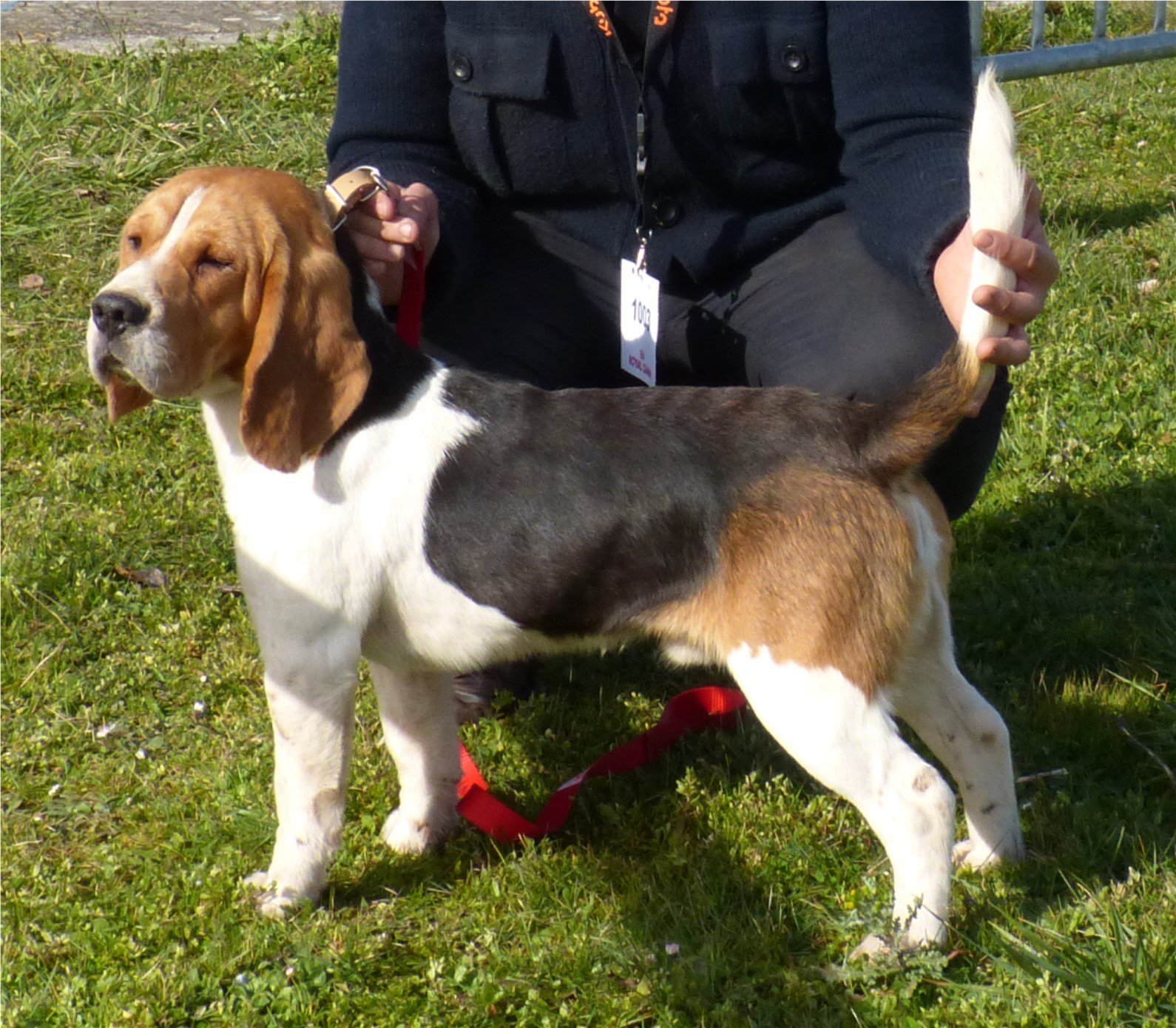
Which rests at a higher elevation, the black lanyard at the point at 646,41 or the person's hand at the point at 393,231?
the black lanyard at the point at 646,41

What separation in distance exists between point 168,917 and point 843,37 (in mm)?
2499

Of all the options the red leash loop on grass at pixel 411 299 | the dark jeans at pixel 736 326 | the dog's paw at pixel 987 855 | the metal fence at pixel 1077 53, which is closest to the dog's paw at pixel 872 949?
the dog's paw at pixel 987 855

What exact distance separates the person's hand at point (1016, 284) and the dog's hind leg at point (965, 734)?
53 cm

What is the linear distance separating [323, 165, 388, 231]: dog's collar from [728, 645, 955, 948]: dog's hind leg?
47.5 inches

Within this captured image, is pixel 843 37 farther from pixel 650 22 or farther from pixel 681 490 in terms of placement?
pixel 681 490

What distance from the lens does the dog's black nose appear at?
250 centimetres

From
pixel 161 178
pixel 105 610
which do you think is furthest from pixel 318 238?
pixel 161 178

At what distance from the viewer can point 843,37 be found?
3287 millimetres

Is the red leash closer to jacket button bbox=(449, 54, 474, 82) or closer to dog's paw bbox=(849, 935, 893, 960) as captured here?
jacket button bbox=(449, 54, 474, 82)

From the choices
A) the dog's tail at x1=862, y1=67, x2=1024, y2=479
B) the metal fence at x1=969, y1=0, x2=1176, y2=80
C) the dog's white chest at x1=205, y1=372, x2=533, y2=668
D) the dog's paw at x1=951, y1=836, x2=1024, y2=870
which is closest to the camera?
the dog's tail at x1=862, y1=67, x2=1024, y2=479

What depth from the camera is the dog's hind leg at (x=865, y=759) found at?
2.55m

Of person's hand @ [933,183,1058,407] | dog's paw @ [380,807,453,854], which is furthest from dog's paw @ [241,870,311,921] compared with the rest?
person's hand @ [933,183,1058,407]

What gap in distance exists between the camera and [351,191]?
290cm

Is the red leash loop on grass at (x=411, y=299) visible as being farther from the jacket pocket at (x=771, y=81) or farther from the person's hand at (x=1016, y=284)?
the person's hand at (x=1016, y=284)
